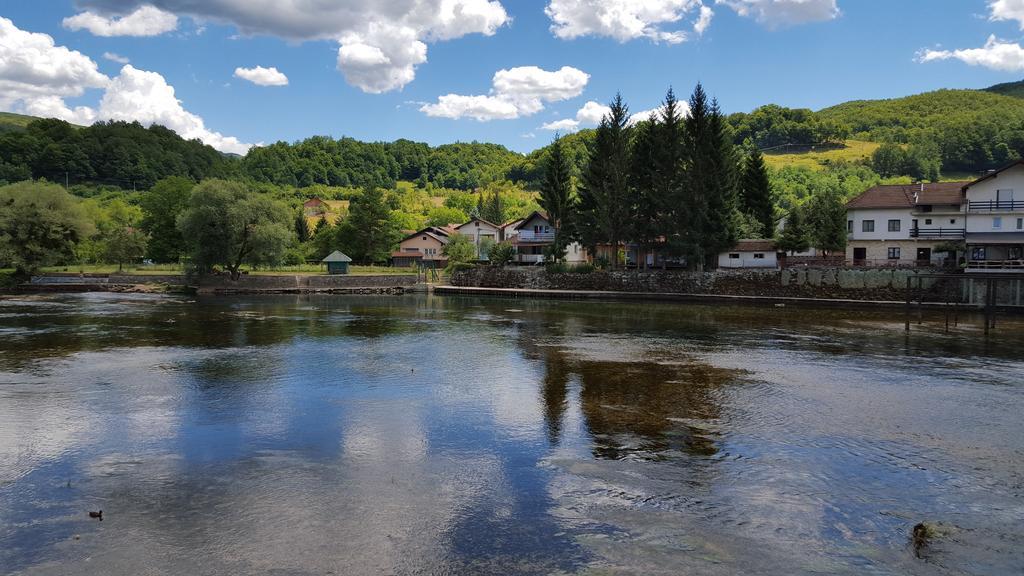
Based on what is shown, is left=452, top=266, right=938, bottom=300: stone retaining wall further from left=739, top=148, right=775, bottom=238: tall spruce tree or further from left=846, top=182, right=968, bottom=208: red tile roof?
left=739, top=148, right=775, bottom=238: tall spruce tree

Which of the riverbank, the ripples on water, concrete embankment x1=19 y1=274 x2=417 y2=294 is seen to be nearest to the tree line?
the riverbank

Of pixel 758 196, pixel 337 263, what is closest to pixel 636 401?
pixel 758 196

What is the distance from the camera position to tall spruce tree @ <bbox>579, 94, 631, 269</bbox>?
187 feet

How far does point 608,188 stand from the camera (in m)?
57.0

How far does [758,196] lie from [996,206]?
1883cm

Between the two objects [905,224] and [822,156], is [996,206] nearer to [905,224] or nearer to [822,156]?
[905,224]

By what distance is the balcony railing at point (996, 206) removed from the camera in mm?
46312

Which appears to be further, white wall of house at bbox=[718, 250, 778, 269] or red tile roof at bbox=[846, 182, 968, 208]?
white wall of house at bbox=[718, 250, 778, 269]

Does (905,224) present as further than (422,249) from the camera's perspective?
No

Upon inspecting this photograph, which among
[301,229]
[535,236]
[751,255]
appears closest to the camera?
[751,255]

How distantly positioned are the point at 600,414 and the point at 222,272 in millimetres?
56533

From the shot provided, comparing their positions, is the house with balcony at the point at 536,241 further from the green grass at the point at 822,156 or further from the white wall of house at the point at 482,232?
the green grass at the point at 822,156

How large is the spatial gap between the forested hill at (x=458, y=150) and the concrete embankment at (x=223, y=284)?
3221 centimetres

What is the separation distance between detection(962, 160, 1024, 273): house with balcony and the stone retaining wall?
17.9 feet
